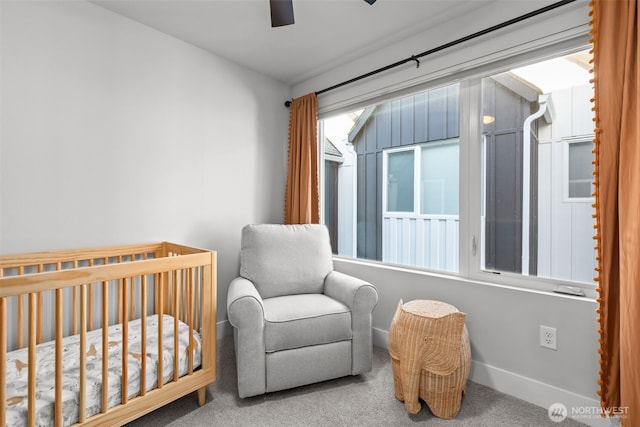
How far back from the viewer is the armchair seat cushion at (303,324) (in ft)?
6.03

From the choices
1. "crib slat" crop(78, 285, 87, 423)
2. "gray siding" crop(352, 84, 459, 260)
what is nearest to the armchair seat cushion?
"crib slat" crop(78, 285, 87, 423)

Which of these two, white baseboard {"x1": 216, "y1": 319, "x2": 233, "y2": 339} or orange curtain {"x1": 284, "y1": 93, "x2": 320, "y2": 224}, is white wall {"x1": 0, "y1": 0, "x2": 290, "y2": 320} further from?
orange curtain {"x1": 284, "y1": 93, "x2": 320, "y2": 224}

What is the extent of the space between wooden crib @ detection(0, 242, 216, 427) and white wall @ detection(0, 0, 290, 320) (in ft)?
0.85

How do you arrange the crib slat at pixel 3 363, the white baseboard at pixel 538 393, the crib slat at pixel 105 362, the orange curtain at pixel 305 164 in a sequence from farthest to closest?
the orange curtain at pixel 305 164 < the white baseboard at pixel 538 393 < the crib slat at pixel 105 362 < the crib slat at pixel 3 363

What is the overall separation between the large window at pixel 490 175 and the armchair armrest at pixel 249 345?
1336 mm

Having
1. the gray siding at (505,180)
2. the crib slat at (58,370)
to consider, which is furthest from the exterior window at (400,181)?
the crib slat at (58,370)

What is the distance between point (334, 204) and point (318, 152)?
1.78 ft

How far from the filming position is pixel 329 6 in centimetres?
208

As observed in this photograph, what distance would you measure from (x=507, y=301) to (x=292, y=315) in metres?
1.29

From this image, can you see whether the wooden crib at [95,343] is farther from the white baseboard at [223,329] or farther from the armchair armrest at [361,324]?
the armchair armrest at [361,324]

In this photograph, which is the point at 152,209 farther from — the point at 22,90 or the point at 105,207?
the point at 22,90

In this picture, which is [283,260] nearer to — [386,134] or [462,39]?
[386,134]

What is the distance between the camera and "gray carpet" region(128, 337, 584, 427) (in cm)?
164

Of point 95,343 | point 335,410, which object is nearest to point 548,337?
point 335,410
